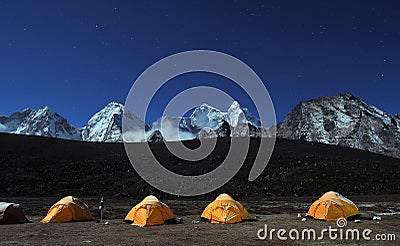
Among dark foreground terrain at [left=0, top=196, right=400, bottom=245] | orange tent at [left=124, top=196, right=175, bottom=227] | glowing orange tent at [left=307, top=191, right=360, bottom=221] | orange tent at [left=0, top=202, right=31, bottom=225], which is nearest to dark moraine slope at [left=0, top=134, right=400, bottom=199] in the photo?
glowing orange tent at [left=307, top=191, right=360, bottom=221]

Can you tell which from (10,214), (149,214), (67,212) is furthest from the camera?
(67,212)

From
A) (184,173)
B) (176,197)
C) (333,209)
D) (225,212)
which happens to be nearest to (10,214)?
(225,212)

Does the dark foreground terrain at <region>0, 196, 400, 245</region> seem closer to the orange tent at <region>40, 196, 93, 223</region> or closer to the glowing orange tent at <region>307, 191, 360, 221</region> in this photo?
the glowing orange tent at <region>307, 191, 360, 221</region>

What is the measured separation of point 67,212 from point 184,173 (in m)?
37.6

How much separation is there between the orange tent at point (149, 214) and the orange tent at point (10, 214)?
6.69 m

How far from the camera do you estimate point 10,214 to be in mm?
21203

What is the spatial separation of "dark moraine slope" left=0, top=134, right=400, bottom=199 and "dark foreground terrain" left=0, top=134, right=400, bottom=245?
15 cm

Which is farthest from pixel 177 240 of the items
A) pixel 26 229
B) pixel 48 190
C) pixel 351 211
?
pixel 48 190

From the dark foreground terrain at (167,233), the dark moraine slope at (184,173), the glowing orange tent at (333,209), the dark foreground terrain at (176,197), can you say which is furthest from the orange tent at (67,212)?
the dark moraine slope at (184,173)

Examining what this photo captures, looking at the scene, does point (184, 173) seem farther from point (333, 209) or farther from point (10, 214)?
point (10, 214)

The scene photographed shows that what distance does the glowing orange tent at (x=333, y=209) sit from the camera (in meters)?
21.8

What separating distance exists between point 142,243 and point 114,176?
45438mm

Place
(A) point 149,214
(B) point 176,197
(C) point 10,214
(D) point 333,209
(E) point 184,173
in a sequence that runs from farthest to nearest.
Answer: (E) point 184,173 < (B) point 176,197 < (D) point 333,209 < (C) point 10,214 < (A) point 149,214

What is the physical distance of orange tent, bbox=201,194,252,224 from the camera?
21.4 meters
